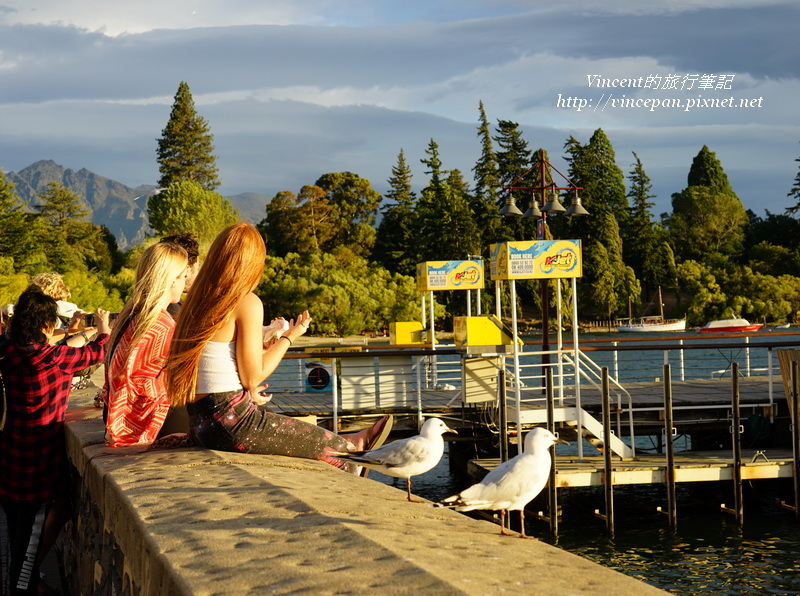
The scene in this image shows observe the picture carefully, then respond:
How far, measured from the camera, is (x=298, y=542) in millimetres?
2539

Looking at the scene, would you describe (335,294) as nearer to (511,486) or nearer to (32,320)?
(32,320)

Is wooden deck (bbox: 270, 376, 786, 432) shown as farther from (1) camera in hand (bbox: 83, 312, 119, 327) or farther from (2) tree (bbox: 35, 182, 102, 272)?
(2) tree (bbox: 35, 182, 102, 272)

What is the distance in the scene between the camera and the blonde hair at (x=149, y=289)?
4.42 meters

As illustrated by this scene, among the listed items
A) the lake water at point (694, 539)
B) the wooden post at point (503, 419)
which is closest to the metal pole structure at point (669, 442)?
the lake water at point (694, 539)

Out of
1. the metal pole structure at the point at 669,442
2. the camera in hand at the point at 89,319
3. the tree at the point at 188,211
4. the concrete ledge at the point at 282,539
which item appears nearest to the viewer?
the concrete ledge at the point at 282,539

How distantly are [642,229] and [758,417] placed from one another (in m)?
78.4

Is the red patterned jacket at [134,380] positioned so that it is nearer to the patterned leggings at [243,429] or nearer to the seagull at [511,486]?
the patterned leggings at [243,429]

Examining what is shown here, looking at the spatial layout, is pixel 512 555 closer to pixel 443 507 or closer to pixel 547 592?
pixel 547 592

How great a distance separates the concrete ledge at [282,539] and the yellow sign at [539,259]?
10.7 metres

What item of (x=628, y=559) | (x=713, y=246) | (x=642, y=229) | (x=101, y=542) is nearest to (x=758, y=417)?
(x=628, y=559)

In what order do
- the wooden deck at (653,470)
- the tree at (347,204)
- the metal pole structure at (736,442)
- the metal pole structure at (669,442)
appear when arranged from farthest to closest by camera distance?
the tree at (347,204) → the wooden deck at (653,470) → the metal pole structure at (736,442) → the metal pole structure at (669,442)

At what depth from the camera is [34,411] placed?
492 cm

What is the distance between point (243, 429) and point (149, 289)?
784mm

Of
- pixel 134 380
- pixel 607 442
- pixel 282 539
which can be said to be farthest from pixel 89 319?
pixel 607 442
